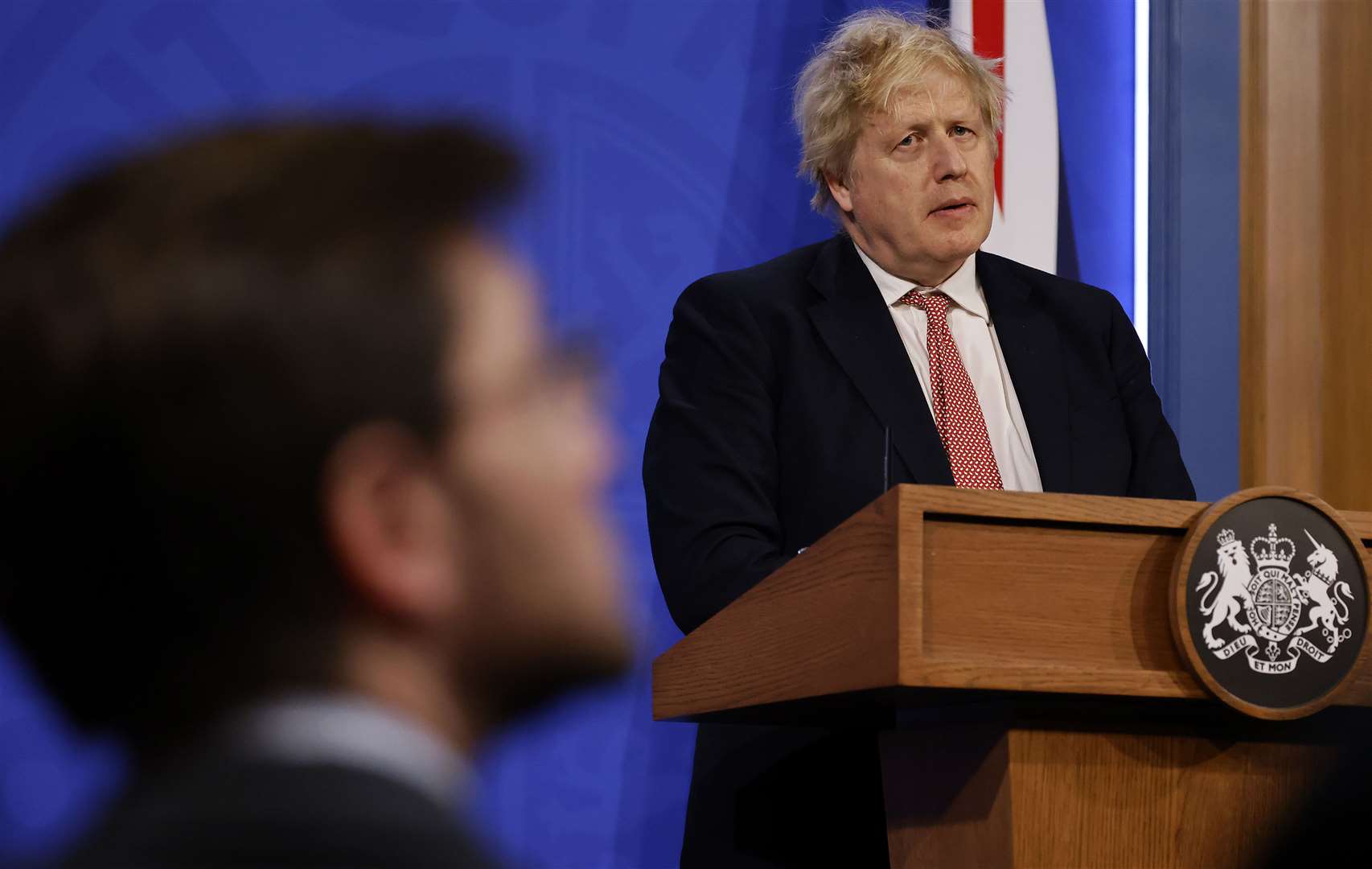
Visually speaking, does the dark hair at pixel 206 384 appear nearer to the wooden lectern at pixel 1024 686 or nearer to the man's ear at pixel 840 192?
the wooden lectern at pixel 1024 686

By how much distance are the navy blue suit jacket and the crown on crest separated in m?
0.46

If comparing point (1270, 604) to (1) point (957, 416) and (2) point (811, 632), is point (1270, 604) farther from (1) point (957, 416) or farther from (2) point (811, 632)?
(1) point (957, 416)

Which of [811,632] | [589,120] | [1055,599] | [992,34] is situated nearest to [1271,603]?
[1055,599]

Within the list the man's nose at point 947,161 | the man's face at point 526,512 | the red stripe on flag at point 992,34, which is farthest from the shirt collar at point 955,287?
the man's face at point 526,512

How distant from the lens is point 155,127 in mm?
714

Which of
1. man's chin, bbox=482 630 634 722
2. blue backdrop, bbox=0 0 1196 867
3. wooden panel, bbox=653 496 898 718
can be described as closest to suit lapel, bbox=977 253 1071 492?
wooden panel, bbox=653 496 898 718

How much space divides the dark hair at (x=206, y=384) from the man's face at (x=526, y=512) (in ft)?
0.08

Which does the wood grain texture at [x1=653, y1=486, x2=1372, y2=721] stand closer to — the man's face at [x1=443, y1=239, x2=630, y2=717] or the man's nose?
the man's face at [x1=443, y1=239, x2=630, y2=717]

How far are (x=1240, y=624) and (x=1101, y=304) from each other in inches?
37.6

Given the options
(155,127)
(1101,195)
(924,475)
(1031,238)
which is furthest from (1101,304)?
(155,127)

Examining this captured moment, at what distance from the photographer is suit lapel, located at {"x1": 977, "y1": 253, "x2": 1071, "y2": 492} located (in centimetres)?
159

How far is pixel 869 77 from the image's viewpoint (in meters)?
1.84

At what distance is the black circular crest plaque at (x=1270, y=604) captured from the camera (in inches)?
36.5

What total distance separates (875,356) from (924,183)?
30 cm
